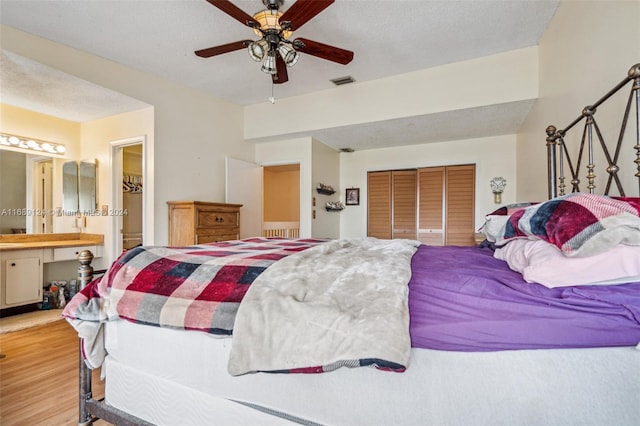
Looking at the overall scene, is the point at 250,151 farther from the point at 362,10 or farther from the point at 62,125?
the point at 362,10

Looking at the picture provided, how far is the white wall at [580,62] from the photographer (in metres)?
1.46

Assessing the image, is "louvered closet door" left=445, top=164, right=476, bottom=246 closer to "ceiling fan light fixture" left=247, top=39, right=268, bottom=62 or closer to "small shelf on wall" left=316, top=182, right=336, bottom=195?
"small shelf on wall" left=316, top=182, right=336, bottom=195

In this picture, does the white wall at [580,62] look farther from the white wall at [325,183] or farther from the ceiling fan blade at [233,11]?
the white wall at [325,183]

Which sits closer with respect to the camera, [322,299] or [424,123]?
[322,299]

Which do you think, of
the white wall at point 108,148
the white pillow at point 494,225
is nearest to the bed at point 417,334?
the white pillow at point 494,225

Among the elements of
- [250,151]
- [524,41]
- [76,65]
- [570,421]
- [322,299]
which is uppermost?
[524,41]

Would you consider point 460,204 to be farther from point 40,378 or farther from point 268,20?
point 40,378

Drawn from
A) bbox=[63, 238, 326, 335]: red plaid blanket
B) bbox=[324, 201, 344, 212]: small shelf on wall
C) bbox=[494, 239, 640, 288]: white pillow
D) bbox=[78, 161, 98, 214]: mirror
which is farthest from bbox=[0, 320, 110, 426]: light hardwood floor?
bbox=[324, 201, 344, 212]: small shelf on wall

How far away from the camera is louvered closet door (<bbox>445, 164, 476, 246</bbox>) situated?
4.57 m

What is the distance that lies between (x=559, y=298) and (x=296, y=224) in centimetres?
367

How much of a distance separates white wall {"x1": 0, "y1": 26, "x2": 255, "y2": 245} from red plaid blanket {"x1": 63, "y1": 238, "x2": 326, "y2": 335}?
2281mm

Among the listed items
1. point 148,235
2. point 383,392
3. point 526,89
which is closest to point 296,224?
point 148,235

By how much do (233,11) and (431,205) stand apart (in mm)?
3953

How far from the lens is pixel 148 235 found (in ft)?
11.1
